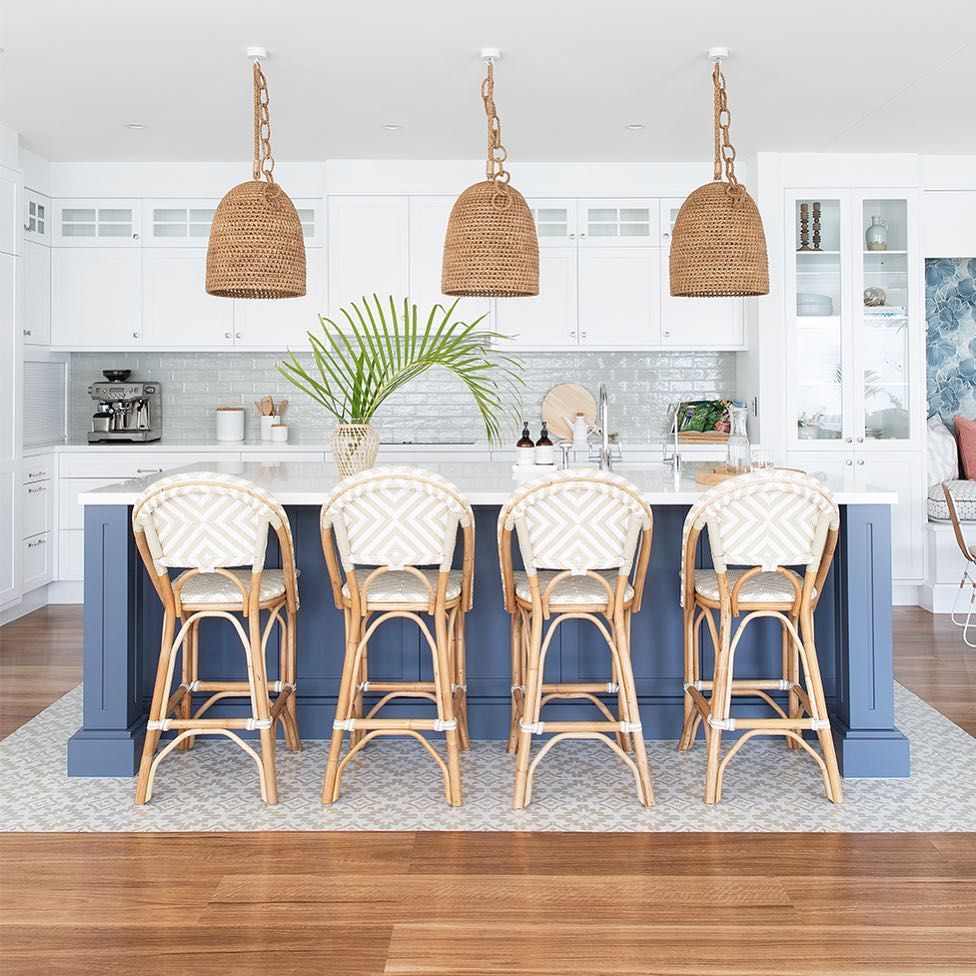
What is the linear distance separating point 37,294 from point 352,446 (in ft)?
11.3

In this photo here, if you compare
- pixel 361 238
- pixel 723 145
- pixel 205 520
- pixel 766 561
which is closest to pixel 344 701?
pixel 205 520

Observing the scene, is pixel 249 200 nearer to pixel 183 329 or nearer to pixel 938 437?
pixel 183 329

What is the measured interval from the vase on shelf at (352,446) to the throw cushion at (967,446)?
409 centimetres

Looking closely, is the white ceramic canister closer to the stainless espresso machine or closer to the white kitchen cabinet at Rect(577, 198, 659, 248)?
the stainless espresso machine

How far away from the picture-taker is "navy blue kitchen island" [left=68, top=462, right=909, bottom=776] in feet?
11.5

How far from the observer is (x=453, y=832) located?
302 centimetres

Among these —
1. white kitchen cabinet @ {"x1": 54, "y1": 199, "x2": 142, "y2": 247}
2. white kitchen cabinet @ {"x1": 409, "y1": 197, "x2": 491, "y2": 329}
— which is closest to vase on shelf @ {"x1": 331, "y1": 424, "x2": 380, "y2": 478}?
white kitchen cabinet @ {"x1": 409, "y1": 197, "x2": 491, "y2": 329}

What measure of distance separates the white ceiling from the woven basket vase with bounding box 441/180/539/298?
767 millimetres

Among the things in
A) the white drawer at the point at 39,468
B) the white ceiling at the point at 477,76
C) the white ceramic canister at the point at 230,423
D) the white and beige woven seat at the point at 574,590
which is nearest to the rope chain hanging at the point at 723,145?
the white ceiling at the point at 477,76

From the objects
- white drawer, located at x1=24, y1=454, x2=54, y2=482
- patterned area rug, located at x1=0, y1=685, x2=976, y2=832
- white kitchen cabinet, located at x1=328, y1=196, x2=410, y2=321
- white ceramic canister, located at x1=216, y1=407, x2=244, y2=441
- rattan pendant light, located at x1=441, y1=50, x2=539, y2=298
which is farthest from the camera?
white ceramic canister, located at x1=216, y1=407, x2=244, y2=441

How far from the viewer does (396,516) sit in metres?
3.16

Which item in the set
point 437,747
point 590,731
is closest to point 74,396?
point 437,747

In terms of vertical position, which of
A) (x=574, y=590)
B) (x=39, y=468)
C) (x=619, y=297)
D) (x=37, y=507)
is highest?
(x=619, y=297)

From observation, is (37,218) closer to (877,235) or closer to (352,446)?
(352,446)
